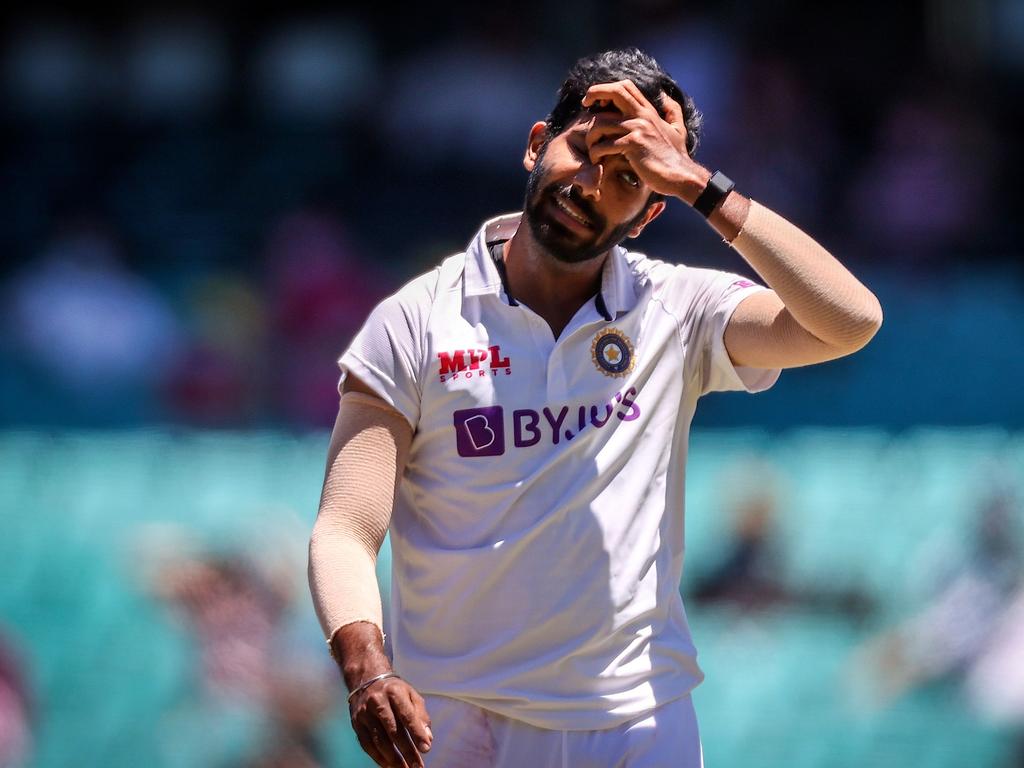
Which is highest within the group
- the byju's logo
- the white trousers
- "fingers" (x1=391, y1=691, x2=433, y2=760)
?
the byju's logo

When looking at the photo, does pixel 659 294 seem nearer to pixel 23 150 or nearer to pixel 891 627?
pixel 891 627

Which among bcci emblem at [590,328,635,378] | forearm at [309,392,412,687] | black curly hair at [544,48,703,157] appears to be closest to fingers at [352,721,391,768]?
forearm at [309,392,412,687]

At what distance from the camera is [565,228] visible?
2404 millimetres

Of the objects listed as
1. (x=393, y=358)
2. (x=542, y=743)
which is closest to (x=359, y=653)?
(x=542, y=743)

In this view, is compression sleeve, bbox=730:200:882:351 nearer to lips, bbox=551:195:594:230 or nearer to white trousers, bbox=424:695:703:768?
lips, bbox=551:195:594:230

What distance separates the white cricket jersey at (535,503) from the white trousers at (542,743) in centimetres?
2

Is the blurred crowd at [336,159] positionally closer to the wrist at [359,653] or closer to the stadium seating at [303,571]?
the stadium seating at [303,571]

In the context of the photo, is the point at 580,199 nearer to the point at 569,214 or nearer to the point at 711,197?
the point at 569,214

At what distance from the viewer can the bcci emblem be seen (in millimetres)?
2410

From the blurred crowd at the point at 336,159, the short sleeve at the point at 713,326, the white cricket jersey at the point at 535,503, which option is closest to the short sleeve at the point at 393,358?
the white cricket jersey at the point at 535,503

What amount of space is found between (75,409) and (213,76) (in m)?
2.20

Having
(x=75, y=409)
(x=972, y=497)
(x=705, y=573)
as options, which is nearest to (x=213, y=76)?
(x=75, y=409)

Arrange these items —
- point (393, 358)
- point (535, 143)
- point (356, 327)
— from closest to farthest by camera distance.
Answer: point (393, 358) < point (535, 143) < point (356, 327)

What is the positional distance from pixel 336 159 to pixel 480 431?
5.21m
